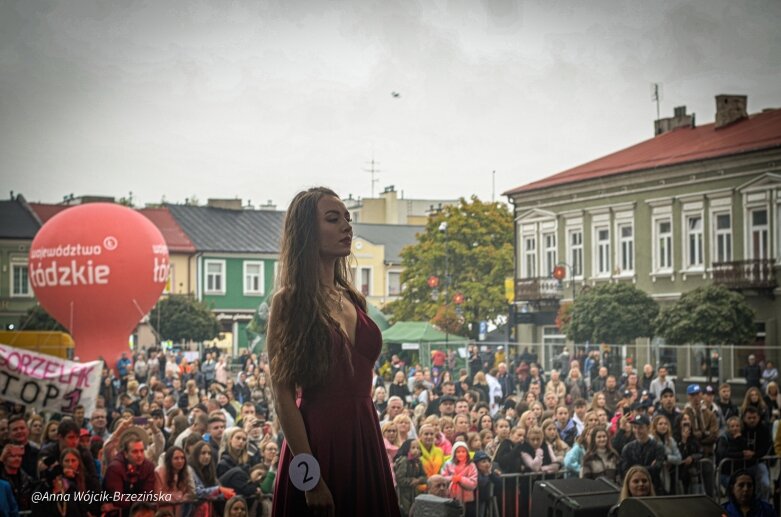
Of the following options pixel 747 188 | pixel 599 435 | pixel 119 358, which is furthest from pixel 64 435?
pixel 119 358

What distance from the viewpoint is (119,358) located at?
17281 mm

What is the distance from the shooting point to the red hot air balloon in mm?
16469

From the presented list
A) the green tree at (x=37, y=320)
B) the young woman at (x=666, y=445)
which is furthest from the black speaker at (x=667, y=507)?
the green tree at (x=37, y=320)

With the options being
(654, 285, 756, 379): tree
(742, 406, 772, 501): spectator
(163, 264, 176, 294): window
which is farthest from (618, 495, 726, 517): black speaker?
(163, 264, 176, 294): window

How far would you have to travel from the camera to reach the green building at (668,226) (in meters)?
12.5

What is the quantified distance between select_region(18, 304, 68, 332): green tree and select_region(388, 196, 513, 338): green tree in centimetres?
498

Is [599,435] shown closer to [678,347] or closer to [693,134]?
[678,347]

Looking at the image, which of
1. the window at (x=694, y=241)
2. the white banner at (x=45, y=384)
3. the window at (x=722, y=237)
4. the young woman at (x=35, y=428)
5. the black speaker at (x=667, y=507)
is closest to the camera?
the black speaker at (x=667, y=507)

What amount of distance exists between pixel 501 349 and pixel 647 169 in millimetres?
2910

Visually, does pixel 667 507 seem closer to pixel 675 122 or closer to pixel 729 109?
pixel 729 109

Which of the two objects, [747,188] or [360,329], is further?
[747,188]

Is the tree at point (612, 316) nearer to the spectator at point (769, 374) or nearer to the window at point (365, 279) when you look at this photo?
the spectator at point (769, 374)

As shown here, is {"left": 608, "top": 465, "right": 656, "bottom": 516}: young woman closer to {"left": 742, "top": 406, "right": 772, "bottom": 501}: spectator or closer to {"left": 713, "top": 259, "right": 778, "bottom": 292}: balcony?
{"left": 742, "top": 406, "right": 772, "bottom": 501}: spectator

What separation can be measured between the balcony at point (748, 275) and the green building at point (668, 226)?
0.01 metres
